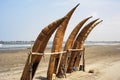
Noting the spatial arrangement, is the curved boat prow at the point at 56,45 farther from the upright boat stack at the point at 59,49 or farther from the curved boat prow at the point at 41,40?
the curved boat prow at the point at 41,40

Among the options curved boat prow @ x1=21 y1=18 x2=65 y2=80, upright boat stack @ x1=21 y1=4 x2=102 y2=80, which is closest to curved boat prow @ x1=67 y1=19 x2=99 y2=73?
upright boat stack @ x1=21 y1=4 x2=102 y2=80

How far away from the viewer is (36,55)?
441 inches

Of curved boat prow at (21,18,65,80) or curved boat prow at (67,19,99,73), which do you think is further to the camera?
curved boat prow at (67,19,99,73)

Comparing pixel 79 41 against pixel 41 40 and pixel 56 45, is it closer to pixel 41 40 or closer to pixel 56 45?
pixel 56 45

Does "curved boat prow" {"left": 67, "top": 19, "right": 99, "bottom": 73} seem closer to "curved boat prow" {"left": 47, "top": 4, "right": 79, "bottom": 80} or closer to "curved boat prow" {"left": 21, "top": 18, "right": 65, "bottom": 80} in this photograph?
"curved boat prow" {"left": 47, "top": 4, "right": 79, "bottom": 80}

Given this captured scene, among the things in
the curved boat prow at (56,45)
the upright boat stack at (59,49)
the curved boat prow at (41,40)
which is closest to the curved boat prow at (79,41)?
the upright boat stack at (59,49)

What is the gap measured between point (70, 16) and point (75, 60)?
392 cm

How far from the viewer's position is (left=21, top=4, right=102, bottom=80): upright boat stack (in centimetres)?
1096

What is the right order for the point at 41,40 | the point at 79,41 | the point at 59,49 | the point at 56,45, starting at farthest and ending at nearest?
the point at 79,41
the point at 59,49
the point at 56,45
the point at 41,40

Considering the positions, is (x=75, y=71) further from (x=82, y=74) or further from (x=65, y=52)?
(x=65, y=52)

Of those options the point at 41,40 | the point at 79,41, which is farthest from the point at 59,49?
the point at 79,41

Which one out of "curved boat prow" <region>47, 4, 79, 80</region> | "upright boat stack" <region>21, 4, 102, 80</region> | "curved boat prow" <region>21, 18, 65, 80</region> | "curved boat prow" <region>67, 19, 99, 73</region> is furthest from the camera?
"curved boat prow" <region>67, 19, 99, 73</region>

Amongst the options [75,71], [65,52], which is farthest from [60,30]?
[75,71]

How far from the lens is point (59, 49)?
43.0 feet
